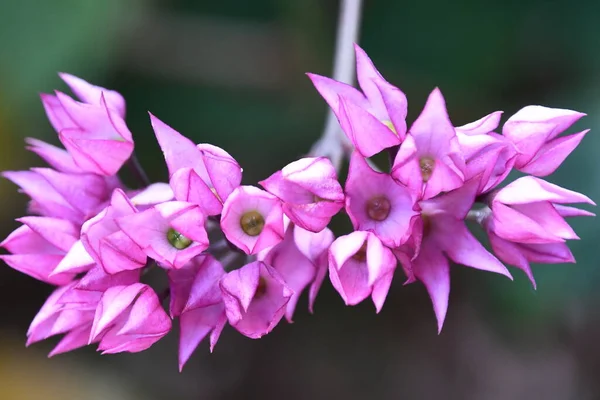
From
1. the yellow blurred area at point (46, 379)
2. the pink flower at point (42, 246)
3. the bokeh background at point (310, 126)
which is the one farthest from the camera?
the yellow blurred area at point (46, 379)

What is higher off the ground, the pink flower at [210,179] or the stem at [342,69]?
the pink flower at [210,179]

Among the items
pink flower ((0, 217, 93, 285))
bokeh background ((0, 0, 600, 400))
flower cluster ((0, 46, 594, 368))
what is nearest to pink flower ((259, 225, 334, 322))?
flower cluster ((0, 46, 594, 368))

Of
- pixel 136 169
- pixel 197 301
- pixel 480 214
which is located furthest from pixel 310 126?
pixel 197 301

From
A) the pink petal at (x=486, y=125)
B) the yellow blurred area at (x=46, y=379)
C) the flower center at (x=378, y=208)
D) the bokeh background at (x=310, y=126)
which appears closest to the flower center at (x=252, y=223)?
the flower center at (x=378, y=208)

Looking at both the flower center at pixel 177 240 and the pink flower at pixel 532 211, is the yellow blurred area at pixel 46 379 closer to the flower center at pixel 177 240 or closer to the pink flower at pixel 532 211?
the flower center at pixel 177 240

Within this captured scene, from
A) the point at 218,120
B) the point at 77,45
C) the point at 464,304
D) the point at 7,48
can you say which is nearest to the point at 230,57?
the point at 218,120
